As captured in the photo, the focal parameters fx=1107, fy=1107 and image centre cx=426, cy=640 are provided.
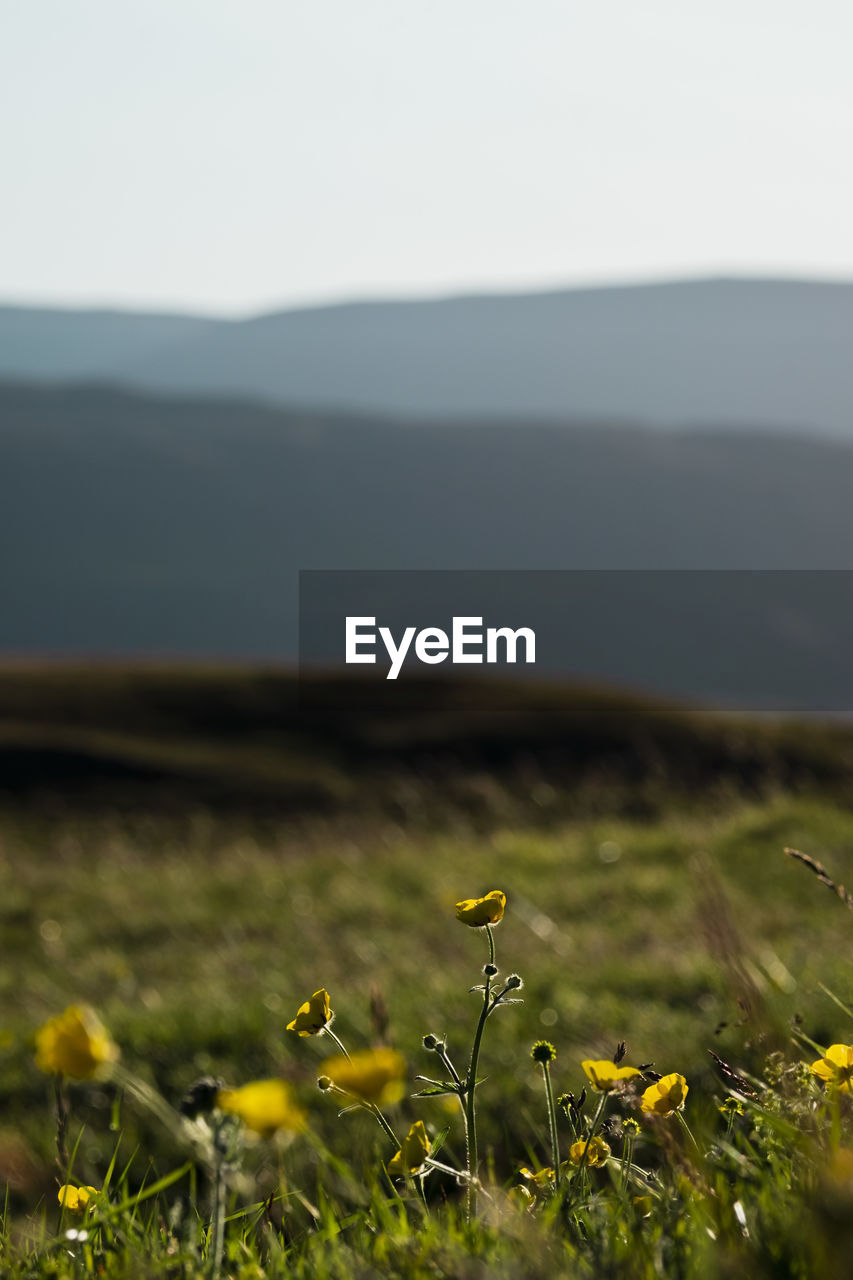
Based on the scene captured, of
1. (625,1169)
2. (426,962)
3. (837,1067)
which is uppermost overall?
(837,1067)

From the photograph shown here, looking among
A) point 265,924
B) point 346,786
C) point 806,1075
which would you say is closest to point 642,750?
point 346,786

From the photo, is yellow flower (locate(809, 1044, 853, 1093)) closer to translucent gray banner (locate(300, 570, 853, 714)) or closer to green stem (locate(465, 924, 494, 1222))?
green stem (locate(465, 924, 494, 1222))

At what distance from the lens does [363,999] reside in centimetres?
712

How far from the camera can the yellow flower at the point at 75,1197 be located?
5.44ft

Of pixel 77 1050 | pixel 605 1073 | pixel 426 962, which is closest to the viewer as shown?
pixel 77 1050

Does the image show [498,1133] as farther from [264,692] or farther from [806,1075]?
[264,692]

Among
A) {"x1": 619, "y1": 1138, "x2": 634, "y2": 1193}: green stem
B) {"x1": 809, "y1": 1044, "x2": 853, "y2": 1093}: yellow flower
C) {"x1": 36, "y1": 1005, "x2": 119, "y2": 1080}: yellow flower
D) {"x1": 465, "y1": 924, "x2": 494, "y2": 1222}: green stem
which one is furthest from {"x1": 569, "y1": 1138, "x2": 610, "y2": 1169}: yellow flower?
{"x1": 36, "y1": 1005, "x2": 119, "y2": 1080}: yellow flower

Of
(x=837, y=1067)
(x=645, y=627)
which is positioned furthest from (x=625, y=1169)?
(x=645, y=627)

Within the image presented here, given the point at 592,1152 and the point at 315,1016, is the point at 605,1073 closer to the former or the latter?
the point at 592,1152

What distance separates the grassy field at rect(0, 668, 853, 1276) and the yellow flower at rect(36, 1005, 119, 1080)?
20 cm

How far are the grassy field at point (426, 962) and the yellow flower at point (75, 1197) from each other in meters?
0.05

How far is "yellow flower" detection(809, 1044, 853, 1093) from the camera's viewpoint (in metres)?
1.59

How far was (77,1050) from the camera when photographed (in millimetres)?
1079

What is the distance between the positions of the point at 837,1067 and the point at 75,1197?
119cm
